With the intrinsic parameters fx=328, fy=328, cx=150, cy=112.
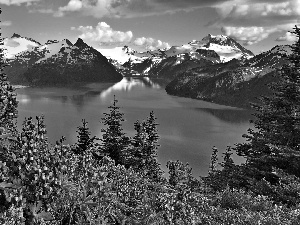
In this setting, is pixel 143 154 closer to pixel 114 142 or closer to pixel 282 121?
pixel 114 142

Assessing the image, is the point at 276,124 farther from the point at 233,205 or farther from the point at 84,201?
the point at 84,201

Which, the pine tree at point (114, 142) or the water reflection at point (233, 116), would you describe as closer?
the pine tree at point (114, 142)

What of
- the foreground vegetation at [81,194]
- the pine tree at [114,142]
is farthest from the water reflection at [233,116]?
the foreground vegetation at [81,194]

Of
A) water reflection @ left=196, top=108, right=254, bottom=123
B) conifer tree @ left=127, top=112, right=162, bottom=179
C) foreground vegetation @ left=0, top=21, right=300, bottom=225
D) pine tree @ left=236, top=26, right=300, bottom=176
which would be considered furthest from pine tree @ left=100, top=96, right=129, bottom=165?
water reflection @ left=196, top=108, right=254, bottom=123

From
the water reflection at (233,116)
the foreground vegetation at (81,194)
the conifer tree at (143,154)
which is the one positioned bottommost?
the water reflection at (233,116)

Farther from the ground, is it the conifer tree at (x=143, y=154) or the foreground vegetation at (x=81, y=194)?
the foreground vegetation at (x=81, y=194)

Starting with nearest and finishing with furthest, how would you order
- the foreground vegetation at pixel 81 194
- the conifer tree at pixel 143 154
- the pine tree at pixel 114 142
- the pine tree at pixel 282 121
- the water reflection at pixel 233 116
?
the foreground vegetation at pixel 81 194
the pine tree at pixel 282 121
the conifer tree at pixel 143 154
the pine tree at pixel 114 142
the water reflection at pixel 233 116

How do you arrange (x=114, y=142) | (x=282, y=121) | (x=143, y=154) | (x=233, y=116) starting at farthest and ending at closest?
(x=233, y=116) < (x=114, y=142) < (x=143, y=154) < (x=282, y=121)

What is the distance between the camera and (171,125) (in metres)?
113

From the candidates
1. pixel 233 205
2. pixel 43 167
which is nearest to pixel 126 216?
pixel 43 167

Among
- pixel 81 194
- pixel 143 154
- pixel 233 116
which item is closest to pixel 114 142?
pixel 143 154

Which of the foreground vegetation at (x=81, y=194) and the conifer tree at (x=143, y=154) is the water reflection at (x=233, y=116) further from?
the foreground vegetation at (x=81, y=194)

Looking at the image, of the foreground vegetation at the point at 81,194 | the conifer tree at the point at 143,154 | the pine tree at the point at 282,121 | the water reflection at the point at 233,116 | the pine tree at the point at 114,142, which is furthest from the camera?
the water reflection at the point at 233,116

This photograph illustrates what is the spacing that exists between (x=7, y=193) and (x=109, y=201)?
1.82 metres
